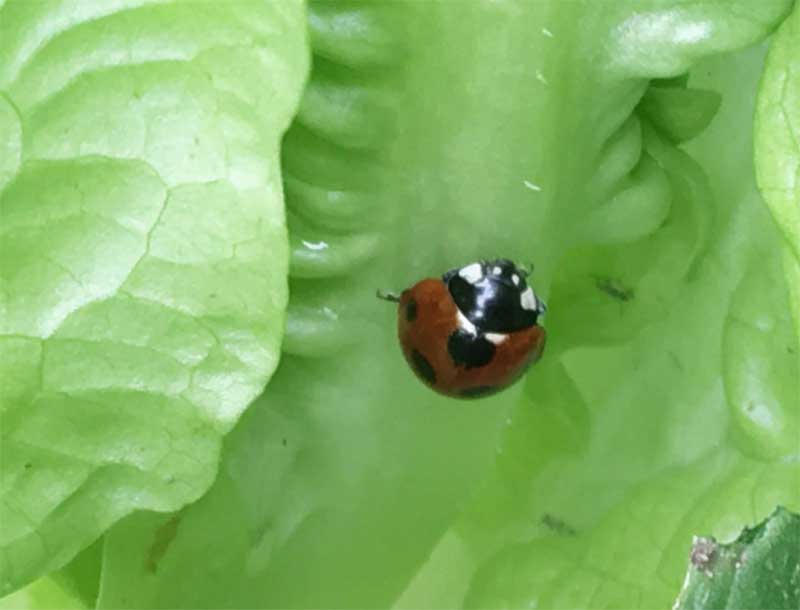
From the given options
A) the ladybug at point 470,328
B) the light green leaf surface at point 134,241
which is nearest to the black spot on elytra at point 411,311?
the ladybug at point 470,328

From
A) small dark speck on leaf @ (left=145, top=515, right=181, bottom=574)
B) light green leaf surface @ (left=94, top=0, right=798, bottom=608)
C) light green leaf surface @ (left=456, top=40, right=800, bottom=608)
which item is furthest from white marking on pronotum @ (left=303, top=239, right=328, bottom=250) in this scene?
light green leaf surface @ (left=456, top=40, right=800, bottom=608)

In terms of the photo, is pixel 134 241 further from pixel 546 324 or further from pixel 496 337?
pixel 546 324

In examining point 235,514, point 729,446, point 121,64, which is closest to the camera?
point 121,64

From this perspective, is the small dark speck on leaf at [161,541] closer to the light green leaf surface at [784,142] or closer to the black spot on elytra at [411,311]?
the black spot on elytra at [411,311]

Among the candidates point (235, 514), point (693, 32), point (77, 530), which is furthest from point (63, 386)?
point (693, 32)

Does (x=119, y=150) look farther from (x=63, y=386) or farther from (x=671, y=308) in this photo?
(x=671, y=308)

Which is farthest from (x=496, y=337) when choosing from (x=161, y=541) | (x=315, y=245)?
(x=161, y=541)

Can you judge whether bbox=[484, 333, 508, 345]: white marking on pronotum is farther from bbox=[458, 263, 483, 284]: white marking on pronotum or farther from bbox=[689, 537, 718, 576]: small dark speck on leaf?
bbox=[689, 537, 718, 576]: small dark speck on leaf
